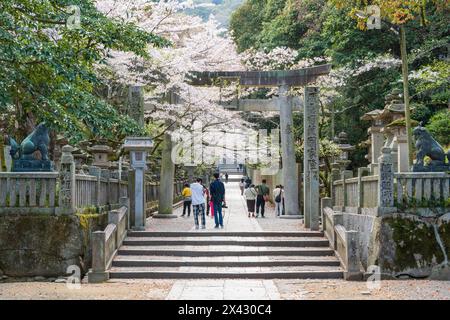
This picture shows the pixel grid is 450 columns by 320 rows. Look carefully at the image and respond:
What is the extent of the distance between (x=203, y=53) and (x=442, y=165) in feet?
45.9

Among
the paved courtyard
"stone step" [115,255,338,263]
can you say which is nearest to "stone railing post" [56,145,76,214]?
the paved courtyard

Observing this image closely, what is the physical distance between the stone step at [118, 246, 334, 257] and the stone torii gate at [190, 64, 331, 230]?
10.4ft

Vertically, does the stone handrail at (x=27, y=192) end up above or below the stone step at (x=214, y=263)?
above

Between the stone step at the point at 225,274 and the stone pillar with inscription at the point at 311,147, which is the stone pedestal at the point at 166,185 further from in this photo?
the stone step at the point at 225,274

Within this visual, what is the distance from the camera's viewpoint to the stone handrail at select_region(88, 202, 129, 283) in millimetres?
12375

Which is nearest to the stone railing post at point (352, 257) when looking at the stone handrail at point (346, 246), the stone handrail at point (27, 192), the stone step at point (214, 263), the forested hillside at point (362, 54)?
the stone handrail at point (346, 246)

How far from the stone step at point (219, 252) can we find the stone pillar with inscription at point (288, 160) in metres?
7.71

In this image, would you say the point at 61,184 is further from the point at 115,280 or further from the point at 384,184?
the point at 384,184

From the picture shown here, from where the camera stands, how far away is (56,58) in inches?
445

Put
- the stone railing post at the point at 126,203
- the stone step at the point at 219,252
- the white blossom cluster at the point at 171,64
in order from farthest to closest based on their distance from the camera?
the white blossom cluster at the point at 171,64
the stone railing post at the point at 126,203
the stone step at the point at 219,252

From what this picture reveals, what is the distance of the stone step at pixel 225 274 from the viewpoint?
12.8m

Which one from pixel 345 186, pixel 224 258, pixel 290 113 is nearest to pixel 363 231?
pixel 345 186

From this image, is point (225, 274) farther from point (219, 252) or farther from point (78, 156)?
point (78, 156)

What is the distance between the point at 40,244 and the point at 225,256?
4260 millimetres
